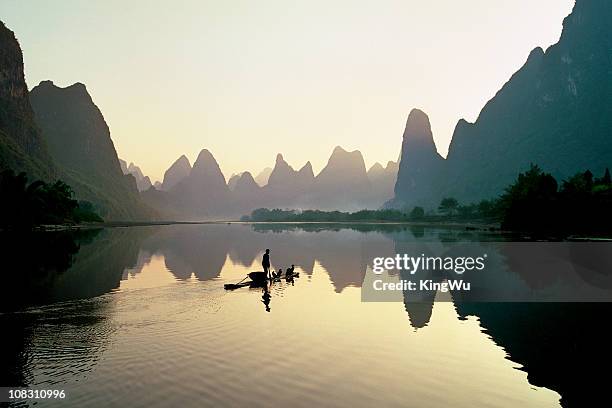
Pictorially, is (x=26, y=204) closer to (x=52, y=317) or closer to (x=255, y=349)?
(x=52, y=317)

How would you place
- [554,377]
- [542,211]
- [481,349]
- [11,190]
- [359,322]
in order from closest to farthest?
[554,377]
[481,349]
[359,322]
[542,211]
[11,190]

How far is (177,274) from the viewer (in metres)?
49.8

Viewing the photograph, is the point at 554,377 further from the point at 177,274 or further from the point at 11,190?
the point at 11,190

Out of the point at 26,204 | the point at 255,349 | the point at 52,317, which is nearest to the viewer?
the point at 255,349

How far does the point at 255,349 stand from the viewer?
22219 millimetres

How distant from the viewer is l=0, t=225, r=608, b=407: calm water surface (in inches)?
663

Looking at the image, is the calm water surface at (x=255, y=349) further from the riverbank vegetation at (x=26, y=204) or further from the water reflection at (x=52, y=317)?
the riverbank vegetation at (x=26, y=204)

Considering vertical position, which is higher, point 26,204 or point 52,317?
point 26,204

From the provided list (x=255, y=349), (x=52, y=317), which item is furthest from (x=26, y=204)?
(x=255, y=349)

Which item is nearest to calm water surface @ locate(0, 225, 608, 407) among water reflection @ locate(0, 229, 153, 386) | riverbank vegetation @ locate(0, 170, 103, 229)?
water reflection @ locate(0, 229, 153, 386)

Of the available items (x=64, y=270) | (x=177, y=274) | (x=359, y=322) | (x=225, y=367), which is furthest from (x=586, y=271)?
(x=64, y=270)

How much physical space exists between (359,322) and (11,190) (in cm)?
A: 11616

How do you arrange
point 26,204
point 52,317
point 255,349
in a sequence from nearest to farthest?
1. point 255,349
2. point 52,317
3. point 26,204

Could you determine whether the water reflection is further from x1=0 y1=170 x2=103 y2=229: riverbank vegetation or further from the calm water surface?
x1=0 y1=170 x2=103 y2=229: riverbank vegetation
